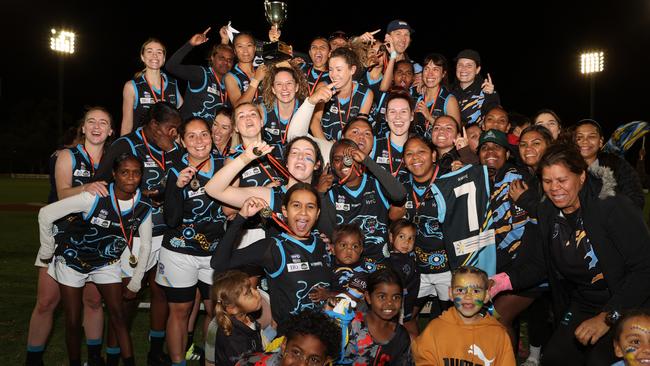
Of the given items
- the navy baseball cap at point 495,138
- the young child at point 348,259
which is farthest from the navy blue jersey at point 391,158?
the young child at point 348,259

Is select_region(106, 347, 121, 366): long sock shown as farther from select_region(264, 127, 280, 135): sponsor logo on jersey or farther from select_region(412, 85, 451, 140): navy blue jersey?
select_region(412, 85, 451, 140): navy blue jersey

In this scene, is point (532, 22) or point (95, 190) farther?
point (532, 22)

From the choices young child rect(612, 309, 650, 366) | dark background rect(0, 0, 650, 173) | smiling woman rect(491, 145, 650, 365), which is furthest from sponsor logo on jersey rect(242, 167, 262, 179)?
dark background rect(0, 0, 650, 173)

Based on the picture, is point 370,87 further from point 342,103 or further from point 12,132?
point 12,132

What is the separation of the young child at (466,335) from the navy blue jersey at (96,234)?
2894 mm

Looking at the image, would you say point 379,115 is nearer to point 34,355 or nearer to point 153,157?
point 153,157

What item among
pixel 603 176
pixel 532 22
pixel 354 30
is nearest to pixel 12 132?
pixel 354 30

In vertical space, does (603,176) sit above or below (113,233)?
above

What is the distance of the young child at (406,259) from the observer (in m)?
5.84

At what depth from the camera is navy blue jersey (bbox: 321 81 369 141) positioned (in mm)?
7434

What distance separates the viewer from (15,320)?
777 centimetres

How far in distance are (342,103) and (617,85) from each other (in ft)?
140

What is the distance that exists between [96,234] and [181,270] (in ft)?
2.74

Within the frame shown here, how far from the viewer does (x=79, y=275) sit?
5.90 metres
